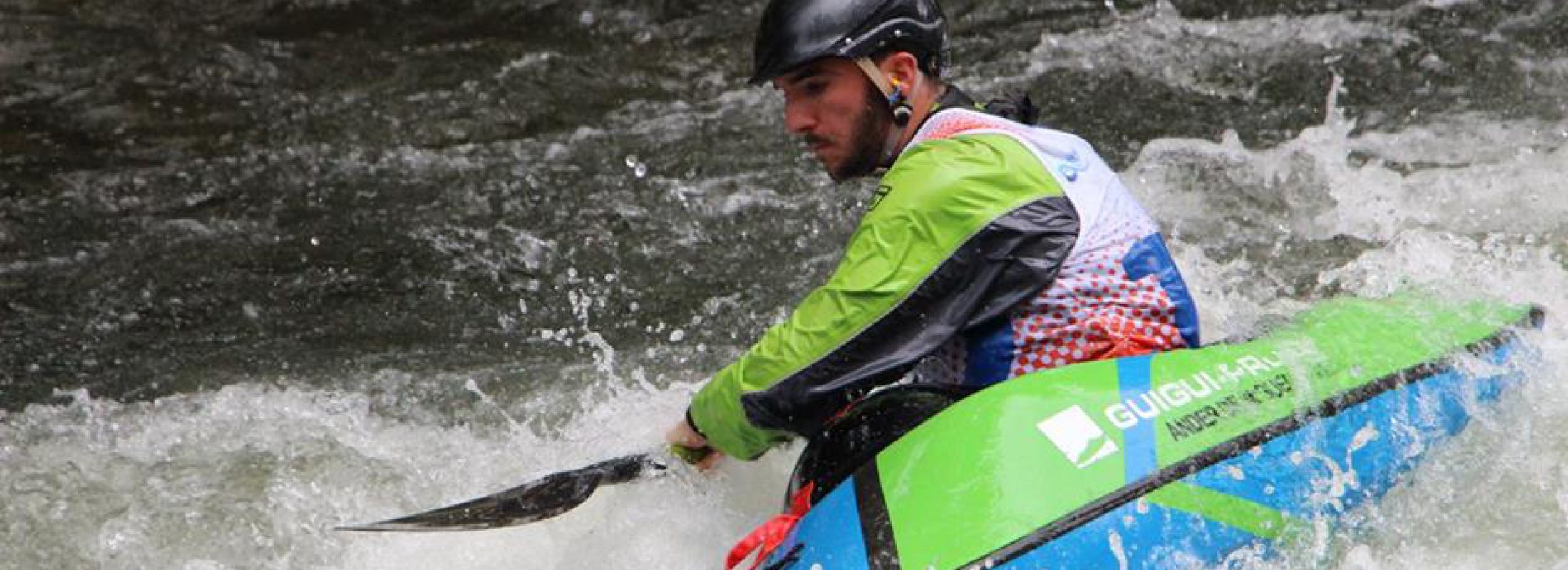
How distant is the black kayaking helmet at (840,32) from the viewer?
3.51 m

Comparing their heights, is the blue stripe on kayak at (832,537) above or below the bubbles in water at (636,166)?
above

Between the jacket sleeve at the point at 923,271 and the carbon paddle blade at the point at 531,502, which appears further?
the carbon paddle blade at the point at 531,502

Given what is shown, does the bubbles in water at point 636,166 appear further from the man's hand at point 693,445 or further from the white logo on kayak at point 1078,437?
the white logo on kayak at point 1078,437

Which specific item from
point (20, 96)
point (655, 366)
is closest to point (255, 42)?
point (20, 96)

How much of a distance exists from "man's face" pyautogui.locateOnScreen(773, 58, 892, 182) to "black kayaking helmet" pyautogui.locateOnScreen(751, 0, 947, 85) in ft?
0.18

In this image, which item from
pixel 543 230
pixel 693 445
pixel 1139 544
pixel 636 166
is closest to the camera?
pixel 1139 544

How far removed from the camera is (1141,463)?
3.14 metres

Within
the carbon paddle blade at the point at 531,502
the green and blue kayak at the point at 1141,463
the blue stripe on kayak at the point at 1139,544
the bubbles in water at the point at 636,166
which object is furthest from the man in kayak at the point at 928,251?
the bubbles in water at the point at 636,166

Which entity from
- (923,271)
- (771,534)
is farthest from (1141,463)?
(771,534)

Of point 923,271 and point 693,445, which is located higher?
point 923,271

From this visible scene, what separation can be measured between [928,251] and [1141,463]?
0.53 metres

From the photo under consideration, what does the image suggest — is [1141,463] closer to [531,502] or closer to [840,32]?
[840,32]

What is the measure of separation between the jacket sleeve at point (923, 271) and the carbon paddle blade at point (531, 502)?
55cm

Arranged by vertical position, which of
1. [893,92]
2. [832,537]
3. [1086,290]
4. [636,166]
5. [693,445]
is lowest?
[636,166]
